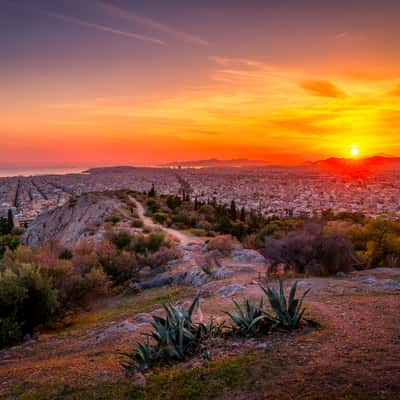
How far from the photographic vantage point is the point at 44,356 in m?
8.33

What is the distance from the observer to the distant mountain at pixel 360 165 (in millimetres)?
121625

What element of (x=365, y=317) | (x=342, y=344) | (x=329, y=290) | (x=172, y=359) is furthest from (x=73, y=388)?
(x=329, y=290)

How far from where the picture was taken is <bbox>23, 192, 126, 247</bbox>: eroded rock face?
109ft

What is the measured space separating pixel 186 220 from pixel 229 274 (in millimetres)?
21807

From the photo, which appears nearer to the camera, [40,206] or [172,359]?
[172,359]

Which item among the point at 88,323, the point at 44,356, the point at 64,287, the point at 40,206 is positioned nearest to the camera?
the point at 44,356

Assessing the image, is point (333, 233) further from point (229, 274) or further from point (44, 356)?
point (44, 356)

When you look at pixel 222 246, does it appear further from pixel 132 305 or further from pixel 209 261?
pixel 132 305

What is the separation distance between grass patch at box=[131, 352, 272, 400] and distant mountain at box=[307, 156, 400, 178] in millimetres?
115007

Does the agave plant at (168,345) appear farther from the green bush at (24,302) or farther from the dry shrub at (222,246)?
the dry shrub at (222,246)

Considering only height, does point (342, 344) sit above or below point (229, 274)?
above

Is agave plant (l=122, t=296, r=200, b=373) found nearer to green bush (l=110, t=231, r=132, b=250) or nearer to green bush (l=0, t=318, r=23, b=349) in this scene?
green bush (l=0, t=318, r=23, b=349)

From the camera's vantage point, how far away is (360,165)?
131250mm

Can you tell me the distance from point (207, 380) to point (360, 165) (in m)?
140
